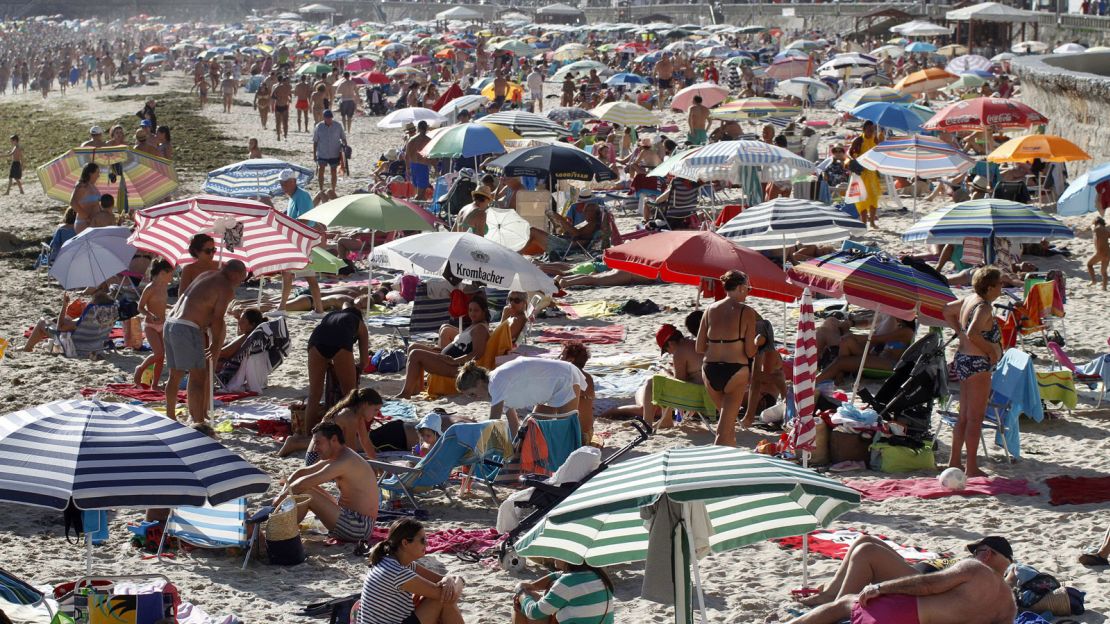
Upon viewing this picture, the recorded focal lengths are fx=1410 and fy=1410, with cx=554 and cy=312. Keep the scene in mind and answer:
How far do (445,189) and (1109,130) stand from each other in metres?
8.51

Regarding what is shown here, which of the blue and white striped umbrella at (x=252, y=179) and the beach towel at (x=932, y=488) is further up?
the blue and white striped umbrella at (x=252, y=179)

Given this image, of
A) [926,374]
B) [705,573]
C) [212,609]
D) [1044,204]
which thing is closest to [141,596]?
[212,609]

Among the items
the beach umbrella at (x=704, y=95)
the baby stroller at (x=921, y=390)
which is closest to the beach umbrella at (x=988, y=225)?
the baby stroller at (x=921, y=390)

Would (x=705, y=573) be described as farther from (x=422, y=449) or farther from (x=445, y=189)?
(x=445, y=189)

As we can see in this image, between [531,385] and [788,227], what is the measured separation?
3.54 meters

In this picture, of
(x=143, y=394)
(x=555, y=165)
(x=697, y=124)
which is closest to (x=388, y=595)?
(x=143, y=394)

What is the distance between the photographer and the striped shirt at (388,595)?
5695mm

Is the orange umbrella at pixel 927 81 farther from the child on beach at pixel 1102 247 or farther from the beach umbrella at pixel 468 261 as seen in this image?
the beach umbrella at pixel 468 261

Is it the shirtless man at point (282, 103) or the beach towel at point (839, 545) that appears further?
the shirtless man at point (282, 103)

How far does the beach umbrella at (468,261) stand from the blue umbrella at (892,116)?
10.4 meters

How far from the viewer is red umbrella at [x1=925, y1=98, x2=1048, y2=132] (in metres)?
17.6

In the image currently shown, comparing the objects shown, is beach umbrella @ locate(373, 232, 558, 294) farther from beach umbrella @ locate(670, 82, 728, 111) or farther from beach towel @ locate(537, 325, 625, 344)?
beach umbrella @ locate(670, 82, 728, 111)

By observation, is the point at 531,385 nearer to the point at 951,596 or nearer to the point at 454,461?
the point at 454,461

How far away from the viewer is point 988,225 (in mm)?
10477
